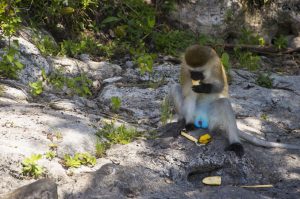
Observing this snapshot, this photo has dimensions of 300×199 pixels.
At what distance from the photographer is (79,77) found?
747 cm

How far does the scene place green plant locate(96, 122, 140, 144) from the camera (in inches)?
221

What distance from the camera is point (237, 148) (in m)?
5.51

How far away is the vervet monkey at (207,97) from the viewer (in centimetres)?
565

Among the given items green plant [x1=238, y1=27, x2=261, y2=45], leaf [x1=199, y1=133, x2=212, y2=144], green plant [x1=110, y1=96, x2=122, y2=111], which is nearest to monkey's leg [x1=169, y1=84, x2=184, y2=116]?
leaf [x1=199, y1=133, x2=212, y2=144]

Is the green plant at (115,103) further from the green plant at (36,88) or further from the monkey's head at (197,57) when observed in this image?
the monkey's head at (197,57)

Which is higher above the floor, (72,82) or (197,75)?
(197,75)

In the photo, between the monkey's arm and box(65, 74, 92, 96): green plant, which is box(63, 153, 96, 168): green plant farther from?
box(65, 74, 92, 96): green plant

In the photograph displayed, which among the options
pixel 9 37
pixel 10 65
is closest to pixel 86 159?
pixel 10 65

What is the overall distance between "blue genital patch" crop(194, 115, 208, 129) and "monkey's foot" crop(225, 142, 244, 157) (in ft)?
1.83

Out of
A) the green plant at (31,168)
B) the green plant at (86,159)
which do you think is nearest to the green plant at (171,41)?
the green plant at (86,159)

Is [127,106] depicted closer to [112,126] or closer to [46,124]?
[112,126]

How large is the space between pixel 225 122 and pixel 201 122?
0.42 metres

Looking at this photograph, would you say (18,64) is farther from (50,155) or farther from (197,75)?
(197,75)

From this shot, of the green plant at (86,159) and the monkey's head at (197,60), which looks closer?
the green plant at (86,159)
